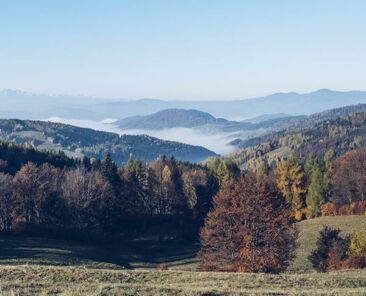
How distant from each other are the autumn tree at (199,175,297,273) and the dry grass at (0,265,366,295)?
16981mm

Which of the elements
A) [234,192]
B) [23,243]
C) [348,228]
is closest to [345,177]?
[348,228]

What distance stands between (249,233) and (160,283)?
23.4 metres

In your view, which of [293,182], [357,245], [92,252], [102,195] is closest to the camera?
[357,245]

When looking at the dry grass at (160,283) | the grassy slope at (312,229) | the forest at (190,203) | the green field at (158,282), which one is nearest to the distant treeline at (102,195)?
the forest at (190,203)

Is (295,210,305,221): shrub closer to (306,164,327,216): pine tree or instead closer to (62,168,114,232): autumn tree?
(306,164,327,216): pine tree

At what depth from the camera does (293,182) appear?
10581 cm

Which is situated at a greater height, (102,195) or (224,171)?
(224,171)

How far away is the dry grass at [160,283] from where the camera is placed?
21.3 metres

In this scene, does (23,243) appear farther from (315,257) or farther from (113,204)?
(315,257)

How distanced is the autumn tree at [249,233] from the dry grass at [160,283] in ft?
55.7

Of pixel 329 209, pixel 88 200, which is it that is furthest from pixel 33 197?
pixel 329 209

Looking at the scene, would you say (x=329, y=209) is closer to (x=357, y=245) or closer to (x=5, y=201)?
(x=357, y=245)

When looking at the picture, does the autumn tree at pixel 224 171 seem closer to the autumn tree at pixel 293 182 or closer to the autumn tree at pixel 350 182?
the autumn tree at pixel 293 182

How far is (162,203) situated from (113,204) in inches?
659
